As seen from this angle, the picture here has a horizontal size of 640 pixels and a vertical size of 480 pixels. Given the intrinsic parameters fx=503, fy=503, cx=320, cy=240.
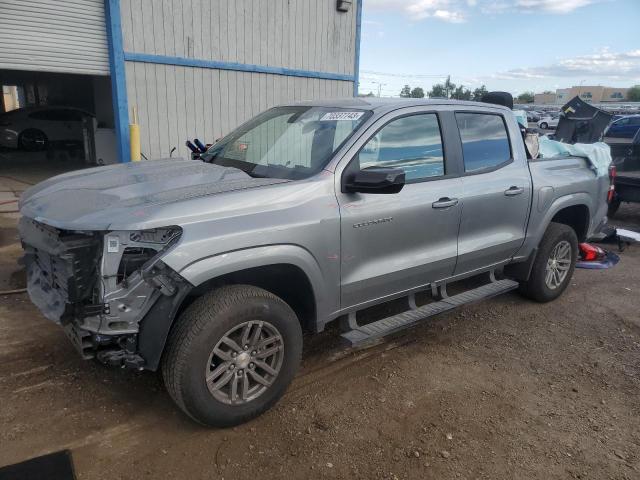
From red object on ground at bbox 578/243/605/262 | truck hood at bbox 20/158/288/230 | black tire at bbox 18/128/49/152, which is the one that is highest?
truck hood at bbox 20/158/288/230

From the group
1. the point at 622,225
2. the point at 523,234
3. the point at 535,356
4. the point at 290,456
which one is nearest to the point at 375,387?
the point at 290,456

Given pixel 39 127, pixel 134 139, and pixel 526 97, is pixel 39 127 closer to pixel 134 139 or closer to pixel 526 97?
pixel 134 139

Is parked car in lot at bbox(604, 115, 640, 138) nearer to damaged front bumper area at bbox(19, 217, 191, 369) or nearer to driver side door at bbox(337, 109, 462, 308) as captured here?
driver side door at bbox(337, 109, 462, 308)

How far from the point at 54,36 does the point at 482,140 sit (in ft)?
24.9

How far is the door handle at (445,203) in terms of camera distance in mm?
3679

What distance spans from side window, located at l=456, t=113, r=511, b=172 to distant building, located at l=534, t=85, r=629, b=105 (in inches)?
3609

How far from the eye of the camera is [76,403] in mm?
3104

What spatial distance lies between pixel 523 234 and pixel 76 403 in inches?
150

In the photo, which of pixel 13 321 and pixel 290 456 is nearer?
pixel 290 456

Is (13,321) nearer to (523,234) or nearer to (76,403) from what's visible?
(76,403)

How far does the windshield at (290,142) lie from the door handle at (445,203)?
2.67ft

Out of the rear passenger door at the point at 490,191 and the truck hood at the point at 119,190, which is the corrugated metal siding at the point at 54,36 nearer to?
the truck hood at the point at 119,190

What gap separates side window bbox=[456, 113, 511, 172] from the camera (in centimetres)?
409

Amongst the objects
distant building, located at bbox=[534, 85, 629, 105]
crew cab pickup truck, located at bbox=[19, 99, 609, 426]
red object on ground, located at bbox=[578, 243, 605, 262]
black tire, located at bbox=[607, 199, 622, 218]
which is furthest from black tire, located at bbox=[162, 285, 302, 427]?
distant building, located at bbox=[534, 85, 629, 105]
